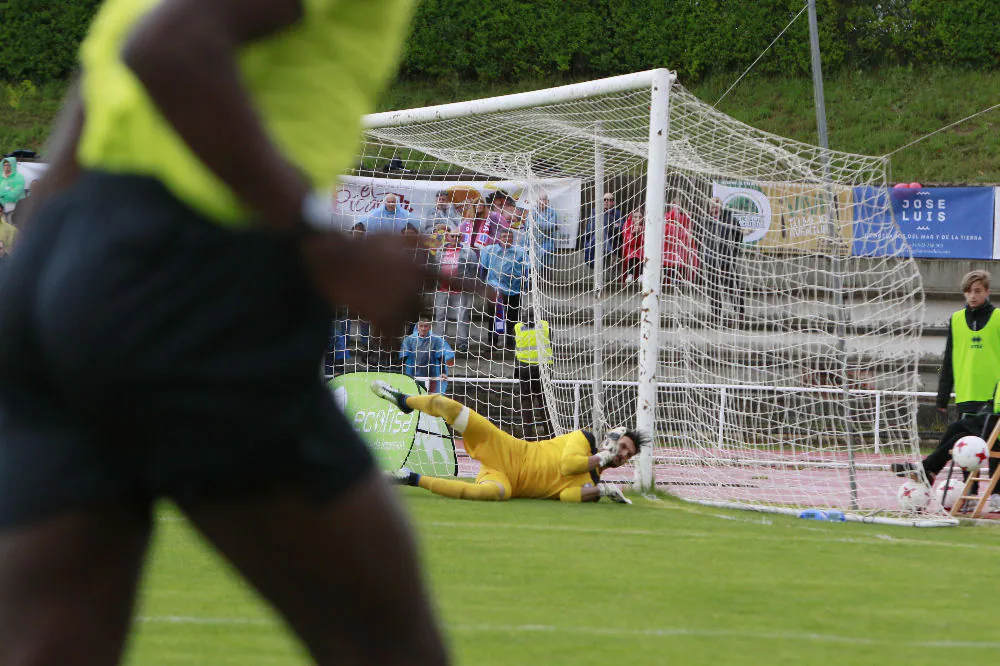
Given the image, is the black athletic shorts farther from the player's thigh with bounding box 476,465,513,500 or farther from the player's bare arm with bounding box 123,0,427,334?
the player's thigh with bounding box 476,465,513,500

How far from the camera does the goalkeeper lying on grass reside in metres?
9.54

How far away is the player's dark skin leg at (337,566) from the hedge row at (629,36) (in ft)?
86.6

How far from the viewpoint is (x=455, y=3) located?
91.5 feet

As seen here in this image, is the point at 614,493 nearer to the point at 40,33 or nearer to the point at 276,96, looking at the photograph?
the point at 276,96

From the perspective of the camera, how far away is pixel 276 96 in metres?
1.55

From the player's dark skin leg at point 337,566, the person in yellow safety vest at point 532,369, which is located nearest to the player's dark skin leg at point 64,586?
the player's dark skin leg at point 337,566

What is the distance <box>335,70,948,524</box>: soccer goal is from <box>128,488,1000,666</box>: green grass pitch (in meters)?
2.20


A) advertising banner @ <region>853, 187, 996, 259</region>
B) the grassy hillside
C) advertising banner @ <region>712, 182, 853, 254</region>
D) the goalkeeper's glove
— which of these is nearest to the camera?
the goalkeeper's glove

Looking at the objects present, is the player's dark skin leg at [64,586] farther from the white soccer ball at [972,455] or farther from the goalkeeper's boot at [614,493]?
the white soccer ball at [972,455]

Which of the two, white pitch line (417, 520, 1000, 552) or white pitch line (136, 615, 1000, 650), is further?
white pitch line (417, 520, 1000, 552)

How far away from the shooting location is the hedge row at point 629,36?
2738 cm

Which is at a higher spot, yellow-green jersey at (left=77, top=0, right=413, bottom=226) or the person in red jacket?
the person in red jacket

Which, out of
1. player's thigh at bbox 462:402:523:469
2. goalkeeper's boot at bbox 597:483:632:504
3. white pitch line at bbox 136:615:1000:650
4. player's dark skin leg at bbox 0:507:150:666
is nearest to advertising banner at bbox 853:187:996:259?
goalkeeper's boot at bbox 597:483:632:504

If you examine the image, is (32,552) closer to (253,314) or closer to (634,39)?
(253,314)
